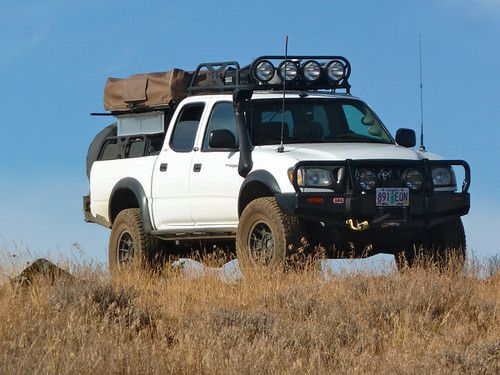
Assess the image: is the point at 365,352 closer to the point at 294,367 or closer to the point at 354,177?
the point at 294,367

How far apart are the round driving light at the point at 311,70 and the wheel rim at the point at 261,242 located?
7.88 feet

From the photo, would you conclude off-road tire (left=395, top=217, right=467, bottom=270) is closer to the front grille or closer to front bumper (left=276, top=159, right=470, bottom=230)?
front bumper (left=276, top=159, right=470, bottom=230)

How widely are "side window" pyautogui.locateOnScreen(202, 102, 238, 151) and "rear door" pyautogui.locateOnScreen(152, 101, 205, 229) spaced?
17cm

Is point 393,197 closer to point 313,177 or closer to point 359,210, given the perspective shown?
point 359,210

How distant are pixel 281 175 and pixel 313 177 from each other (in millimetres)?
372

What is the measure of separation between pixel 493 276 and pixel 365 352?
5314mm

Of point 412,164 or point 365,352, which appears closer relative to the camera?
point 365,352

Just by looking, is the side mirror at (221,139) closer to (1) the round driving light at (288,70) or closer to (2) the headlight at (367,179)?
(1) the round driving light at (288,70)

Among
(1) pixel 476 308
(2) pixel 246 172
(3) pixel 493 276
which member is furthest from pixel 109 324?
(3) pixel 493 276

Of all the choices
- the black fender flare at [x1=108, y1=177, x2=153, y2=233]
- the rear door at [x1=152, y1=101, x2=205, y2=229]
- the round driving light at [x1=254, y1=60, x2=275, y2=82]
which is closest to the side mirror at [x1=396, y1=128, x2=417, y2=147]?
the round driving light at [x1=254, y1=60, x2=275, y2=82]

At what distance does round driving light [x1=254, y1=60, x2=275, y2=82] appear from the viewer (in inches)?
618

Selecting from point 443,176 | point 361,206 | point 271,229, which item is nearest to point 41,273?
point 271,229

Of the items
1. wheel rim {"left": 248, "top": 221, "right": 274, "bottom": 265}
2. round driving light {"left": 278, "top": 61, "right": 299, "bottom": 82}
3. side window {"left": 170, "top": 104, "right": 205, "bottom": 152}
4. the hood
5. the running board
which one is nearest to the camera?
the hood

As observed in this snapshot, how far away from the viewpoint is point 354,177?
1420cm
